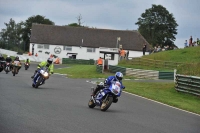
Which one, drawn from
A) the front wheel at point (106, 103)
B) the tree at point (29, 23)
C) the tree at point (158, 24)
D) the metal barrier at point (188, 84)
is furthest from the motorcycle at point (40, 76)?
the tree at point (29, 23)

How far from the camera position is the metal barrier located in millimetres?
28372

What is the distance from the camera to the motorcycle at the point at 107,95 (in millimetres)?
16250

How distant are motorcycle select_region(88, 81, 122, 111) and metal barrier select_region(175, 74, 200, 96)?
41.4 feet

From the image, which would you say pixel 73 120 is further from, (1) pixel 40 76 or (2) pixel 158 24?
(2) pixel 158 24

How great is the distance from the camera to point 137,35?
100 meters

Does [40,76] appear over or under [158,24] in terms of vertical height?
under

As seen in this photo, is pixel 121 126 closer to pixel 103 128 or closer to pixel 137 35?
pixel 103 128

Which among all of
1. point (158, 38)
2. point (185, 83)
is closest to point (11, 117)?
point (185, 83)

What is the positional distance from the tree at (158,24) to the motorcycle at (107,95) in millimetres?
97606

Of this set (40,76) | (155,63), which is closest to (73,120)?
(40,76)

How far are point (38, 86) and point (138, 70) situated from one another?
21.3 metres

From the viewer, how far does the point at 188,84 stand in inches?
1160

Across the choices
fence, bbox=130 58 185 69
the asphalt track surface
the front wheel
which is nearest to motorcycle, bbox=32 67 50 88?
the asphalt track surface

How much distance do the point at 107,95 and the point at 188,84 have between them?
14.0 metres
